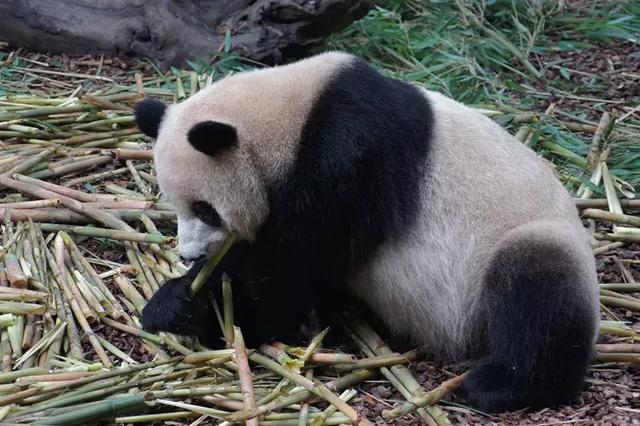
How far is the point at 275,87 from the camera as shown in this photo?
16.8 ft

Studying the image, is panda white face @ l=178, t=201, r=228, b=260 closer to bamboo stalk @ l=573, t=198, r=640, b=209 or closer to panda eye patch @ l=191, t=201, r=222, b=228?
panda eye patch @ l=191, t=201, r=222, b=228

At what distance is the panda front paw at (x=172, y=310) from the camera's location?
5.11m

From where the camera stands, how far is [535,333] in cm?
471

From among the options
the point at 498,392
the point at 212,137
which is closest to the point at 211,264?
the point at 212,137

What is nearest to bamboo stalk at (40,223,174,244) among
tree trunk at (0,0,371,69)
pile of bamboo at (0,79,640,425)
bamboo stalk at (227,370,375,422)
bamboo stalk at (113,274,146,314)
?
pile of bamboo at (0,79,640,425)

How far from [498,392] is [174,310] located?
1.77 meters

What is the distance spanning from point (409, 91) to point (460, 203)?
0.74 meters

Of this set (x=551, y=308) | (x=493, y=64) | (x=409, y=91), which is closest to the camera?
(x=551, y=308)

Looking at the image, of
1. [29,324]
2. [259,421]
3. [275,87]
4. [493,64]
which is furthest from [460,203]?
[493,64]

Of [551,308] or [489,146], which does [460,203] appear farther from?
[551,308]

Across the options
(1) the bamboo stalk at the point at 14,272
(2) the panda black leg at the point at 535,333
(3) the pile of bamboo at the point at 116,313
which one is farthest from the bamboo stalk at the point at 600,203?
(1) the bamboo stalk at the point at 14,272

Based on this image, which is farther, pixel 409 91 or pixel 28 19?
pixel 28 19

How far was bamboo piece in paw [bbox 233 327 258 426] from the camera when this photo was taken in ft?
14.2

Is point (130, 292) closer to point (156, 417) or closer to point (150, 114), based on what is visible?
point (150, 114)
